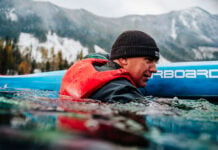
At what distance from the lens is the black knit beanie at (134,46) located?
346cm

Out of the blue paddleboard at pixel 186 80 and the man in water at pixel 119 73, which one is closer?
the man in water at pixel 119 73

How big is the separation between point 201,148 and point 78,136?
1.43 feet

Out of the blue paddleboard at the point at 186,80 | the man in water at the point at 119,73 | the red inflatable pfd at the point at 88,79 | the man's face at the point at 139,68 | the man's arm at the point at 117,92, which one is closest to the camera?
the man's arm at the point at 117,92

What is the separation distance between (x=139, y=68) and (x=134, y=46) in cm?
33

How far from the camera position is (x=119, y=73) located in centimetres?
286

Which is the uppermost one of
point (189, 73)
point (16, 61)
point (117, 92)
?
point (16, 61)

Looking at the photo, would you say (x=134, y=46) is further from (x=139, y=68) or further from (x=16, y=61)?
(x=16, y=61)

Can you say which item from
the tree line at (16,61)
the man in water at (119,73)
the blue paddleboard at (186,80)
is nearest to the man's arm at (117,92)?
the man in water at (119,73)

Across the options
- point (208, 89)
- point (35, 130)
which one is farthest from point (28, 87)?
point (35, 130)

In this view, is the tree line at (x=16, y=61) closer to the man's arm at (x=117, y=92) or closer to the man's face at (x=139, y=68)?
the man's face at (x=139, y=68)

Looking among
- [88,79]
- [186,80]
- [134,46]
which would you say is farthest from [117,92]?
[186,80]

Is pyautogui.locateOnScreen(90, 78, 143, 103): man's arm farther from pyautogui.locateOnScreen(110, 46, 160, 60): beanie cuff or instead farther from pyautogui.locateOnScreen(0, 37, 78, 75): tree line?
pyautogui.locateOnScreen(0, 37, 78, 75): tree line

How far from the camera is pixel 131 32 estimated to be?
3561mm

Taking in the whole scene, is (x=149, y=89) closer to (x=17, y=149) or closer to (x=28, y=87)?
(x=28, y=87)
